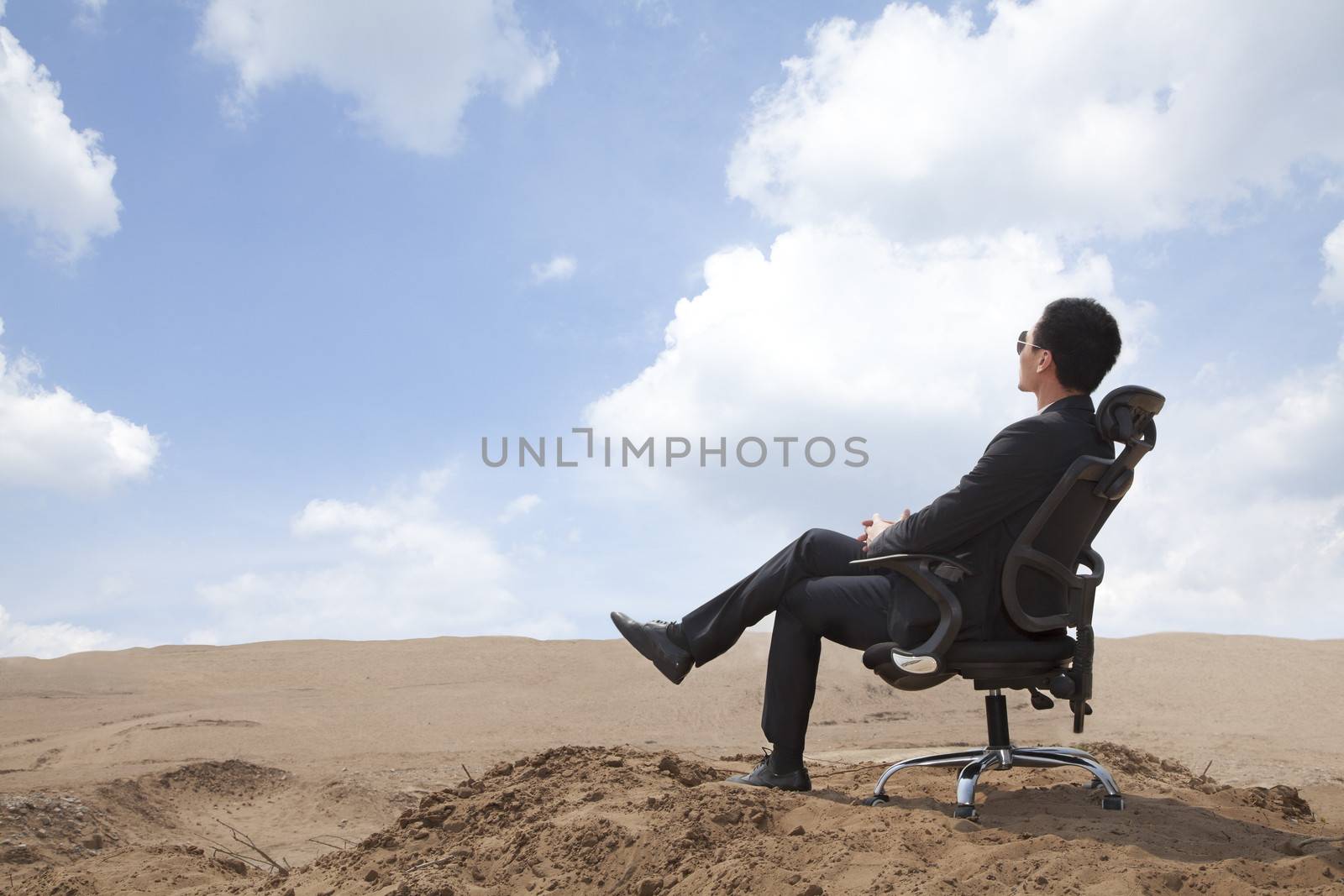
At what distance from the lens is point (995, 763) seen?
3818 mm

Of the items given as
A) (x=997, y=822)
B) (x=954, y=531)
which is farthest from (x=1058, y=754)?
(x=954, y=531)

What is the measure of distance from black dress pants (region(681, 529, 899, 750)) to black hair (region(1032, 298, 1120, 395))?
1.05 m

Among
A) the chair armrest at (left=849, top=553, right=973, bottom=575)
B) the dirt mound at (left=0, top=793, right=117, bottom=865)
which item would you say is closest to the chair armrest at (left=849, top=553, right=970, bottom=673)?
the chair armrest at (left=849, top=553, right=973, bottom=575)

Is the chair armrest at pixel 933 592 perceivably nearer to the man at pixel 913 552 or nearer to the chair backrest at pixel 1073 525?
the man at pixel 913 552

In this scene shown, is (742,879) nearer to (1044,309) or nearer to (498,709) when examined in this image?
(1044,309)

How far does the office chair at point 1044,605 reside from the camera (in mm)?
3594

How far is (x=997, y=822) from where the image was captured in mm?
3463

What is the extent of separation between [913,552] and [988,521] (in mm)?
290

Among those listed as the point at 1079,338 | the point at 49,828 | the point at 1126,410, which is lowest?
the point at 49,828

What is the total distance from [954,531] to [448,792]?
249cm

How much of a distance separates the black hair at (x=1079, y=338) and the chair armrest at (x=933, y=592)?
889 millimetres

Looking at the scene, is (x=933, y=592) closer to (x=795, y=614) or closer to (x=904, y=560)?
(x=904, y=560)

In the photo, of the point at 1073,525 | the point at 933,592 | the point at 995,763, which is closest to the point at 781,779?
the point at 995,763

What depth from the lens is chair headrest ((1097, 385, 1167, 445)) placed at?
3.71 meters
